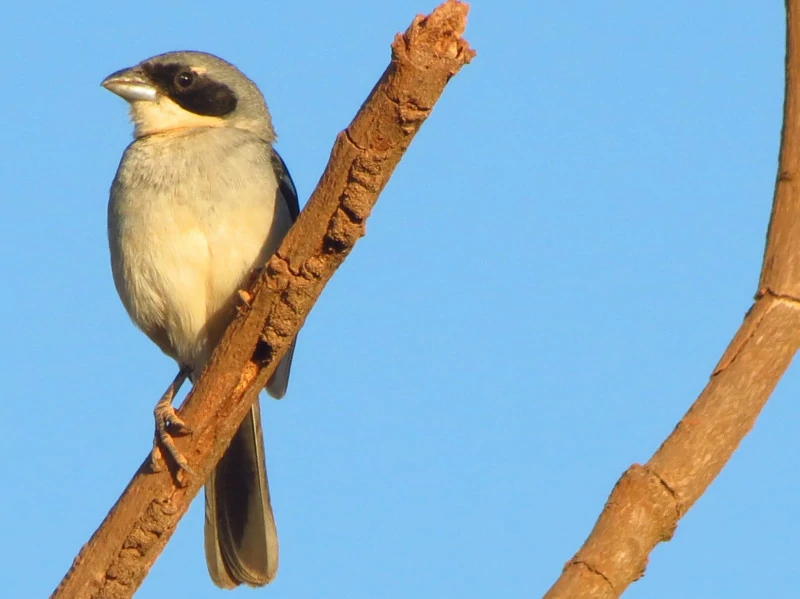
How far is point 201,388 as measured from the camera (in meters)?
4.80

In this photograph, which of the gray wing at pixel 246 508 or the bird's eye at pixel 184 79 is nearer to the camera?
the gray wing at pixel 246 508

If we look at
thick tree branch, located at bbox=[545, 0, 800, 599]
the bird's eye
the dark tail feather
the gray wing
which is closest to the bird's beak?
the bird's eye

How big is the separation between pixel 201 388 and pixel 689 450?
7.50 feet

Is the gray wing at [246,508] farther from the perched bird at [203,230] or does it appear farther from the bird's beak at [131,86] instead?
the bird's beak at [131,86]

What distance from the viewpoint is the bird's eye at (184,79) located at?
648 cm

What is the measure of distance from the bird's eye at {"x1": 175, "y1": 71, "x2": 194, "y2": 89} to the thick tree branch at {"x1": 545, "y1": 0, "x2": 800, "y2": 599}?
4037 mm

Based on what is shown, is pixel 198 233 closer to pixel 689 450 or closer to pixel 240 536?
pixel 240 536

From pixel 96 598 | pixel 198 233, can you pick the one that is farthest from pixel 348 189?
pixel 96 598

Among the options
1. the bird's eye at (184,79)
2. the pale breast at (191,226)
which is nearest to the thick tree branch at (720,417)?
the pale breast at (191,226)

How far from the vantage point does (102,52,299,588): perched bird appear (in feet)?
18.3

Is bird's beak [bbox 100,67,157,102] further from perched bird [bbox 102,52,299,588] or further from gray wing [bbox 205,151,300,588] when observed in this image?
gray wing [bbox 205,151,300,588]

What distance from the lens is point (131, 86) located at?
6.41 m

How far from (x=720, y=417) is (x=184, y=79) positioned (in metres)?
4.21

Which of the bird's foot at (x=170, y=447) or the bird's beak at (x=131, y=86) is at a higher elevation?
the bird's beak at (x=131, y=86)
